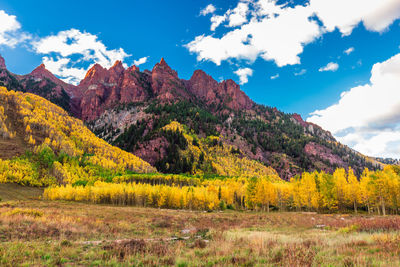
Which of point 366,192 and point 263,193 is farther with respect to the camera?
point 263,193

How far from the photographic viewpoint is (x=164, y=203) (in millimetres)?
93312

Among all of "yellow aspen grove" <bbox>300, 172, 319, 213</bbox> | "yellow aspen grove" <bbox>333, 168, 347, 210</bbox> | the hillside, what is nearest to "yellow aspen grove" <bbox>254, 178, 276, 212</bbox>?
"yellow aspen grove" <bbox>300, 172, 319, 213</bbox>

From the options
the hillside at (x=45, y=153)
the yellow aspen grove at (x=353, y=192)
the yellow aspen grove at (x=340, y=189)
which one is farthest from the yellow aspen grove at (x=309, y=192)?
the hillside at (x=45, y=153)

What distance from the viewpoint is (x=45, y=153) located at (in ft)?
439

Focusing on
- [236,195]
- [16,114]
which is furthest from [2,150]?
[236,195]

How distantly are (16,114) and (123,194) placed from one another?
141m

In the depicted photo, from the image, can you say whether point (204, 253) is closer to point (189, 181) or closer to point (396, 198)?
point (396, 198)

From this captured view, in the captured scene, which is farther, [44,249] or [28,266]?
[44,249]

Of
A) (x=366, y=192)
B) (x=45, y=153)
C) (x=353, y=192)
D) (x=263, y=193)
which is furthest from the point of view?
(x=45, y=153)

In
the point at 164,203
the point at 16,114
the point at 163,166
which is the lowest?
the point at 164,203

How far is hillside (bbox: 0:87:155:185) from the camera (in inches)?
4517

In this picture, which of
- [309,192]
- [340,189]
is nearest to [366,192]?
[340,189]

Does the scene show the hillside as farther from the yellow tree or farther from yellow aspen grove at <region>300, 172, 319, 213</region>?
the yellow tree

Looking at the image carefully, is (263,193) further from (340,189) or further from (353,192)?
(353,192)
